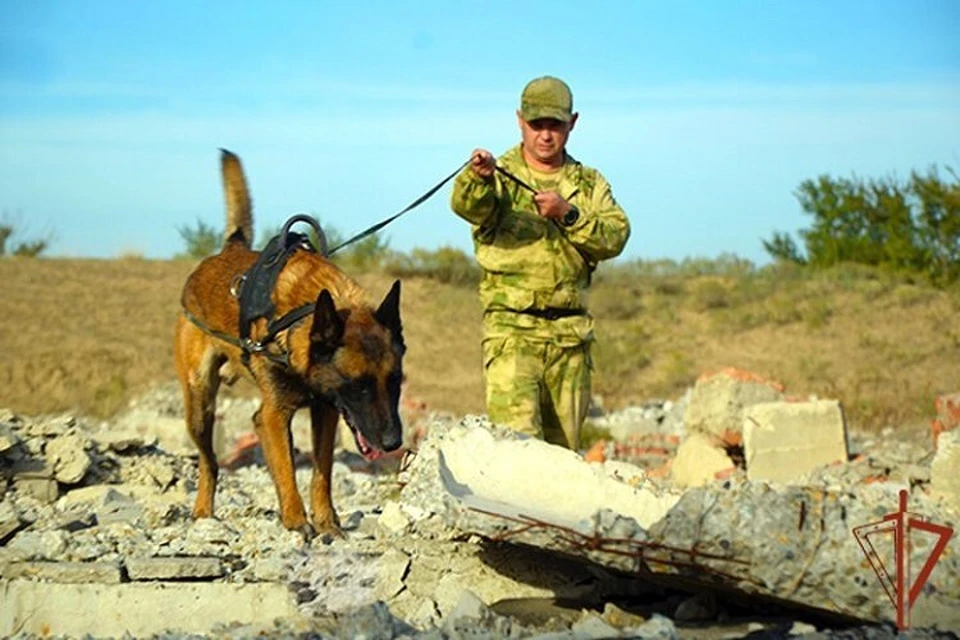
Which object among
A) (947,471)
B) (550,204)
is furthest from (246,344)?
(947,471)

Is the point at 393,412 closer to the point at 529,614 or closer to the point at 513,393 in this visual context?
the point at 513,393

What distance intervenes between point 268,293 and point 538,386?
1.53 metres

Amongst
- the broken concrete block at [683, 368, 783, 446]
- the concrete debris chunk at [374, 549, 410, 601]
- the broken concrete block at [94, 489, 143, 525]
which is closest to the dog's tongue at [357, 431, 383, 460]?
the concrete debris chunk at [374, 549, 410, 601]

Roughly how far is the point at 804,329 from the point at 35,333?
14.7 metres

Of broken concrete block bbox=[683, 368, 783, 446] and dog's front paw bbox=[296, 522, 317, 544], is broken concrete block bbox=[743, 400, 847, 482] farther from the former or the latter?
dog's front paw bbox=[296, 522, 317, 544]

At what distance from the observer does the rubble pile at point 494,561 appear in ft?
22.0

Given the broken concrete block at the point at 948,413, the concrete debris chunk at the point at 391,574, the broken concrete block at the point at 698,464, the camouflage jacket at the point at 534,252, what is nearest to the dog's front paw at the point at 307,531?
the concrete debris chunk at the point at 391,574

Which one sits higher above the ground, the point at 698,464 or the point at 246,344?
the point at 246,344

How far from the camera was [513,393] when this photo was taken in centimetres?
884

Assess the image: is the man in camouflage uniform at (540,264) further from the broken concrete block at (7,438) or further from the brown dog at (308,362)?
the broken concrete block at (7,438)

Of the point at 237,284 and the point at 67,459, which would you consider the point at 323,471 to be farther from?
the point at 67,459

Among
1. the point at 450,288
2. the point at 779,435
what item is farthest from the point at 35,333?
the point at 779,435

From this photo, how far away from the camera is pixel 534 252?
8.98 m

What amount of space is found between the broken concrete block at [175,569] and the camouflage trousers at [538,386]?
5.51ft
